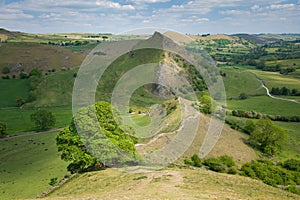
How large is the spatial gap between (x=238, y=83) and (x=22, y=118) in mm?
126512

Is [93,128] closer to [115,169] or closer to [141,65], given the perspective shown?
[115,169]

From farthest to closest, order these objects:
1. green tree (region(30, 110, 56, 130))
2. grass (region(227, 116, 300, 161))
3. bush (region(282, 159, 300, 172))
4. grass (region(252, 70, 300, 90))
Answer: grass (region(252, 70, 300, 90))
green tree (region(30, 110, 56, 130))
grass (region(227, 116, 300, 161))
bush (region(282, 159, 300, 172))

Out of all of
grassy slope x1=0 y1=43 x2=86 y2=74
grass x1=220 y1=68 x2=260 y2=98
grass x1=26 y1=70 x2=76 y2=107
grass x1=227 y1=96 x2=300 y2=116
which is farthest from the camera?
grassy slope x1=0 y1=43 x2=86 y2=74

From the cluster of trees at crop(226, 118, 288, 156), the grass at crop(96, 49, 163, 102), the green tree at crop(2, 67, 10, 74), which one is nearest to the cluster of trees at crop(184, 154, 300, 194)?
the cluster of trees at crop(226, 118, 288, 156)

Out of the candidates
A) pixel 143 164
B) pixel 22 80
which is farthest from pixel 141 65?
pixel 143 164

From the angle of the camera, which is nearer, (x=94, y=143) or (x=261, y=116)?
(x=94, y=143)

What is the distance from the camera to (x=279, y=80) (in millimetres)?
171000

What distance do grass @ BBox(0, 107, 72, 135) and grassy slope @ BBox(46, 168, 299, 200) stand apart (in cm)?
5982

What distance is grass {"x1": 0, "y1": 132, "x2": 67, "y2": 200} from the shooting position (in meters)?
39.9

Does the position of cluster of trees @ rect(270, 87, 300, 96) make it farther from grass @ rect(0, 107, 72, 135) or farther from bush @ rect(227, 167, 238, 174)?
bush @ rect(227, 167, 238, 174)

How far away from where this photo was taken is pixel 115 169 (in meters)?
34.8

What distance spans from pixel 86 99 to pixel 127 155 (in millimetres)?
61988

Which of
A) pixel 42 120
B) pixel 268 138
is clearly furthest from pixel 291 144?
pixel 42 120

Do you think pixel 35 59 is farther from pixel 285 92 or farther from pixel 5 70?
pixel 285 92
